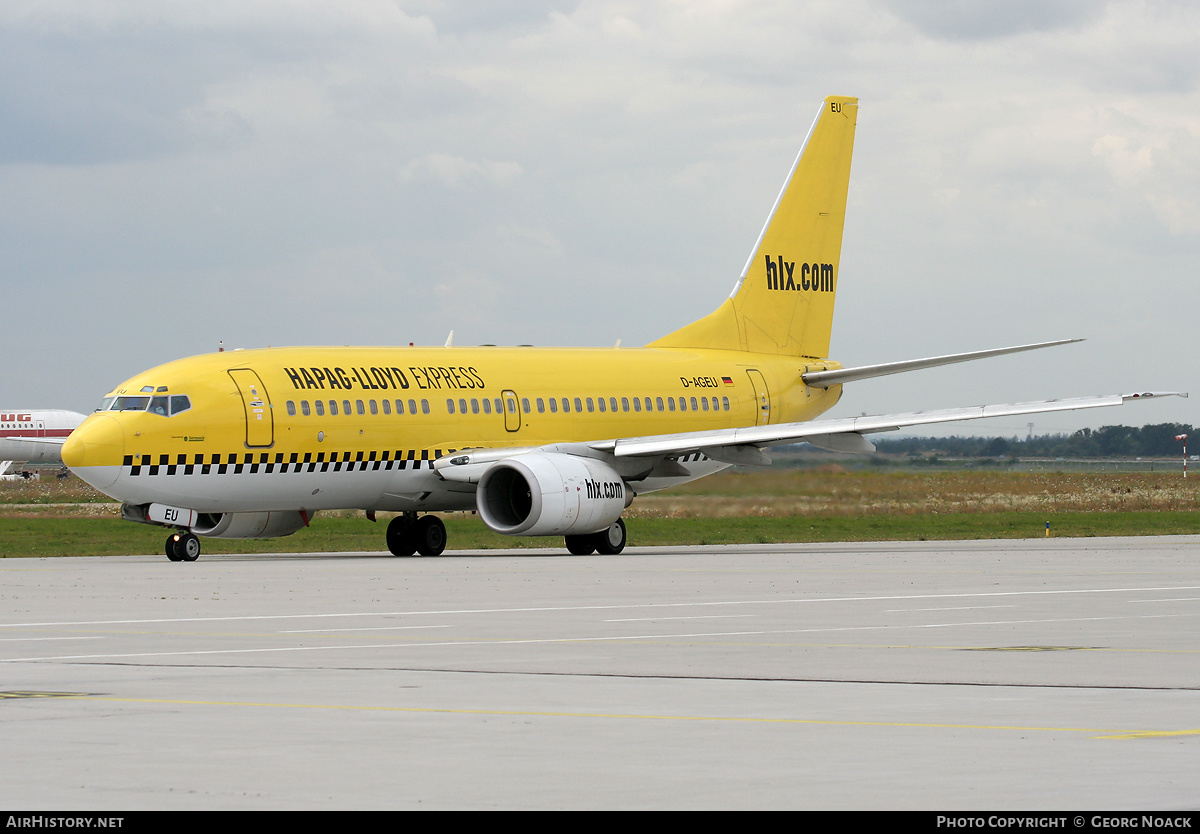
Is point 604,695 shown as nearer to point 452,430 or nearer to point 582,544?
point 452,430

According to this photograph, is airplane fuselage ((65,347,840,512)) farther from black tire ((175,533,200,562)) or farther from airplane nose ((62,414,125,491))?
black tire ((175,533,200,562))

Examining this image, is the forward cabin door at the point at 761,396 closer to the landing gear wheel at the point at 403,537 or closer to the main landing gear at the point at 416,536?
the main landing gear at the point at 416,536

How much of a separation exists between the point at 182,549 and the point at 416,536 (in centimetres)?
556

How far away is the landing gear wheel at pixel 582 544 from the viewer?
125ft

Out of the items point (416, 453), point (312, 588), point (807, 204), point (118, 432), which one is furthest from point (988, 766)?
point (807, 204)

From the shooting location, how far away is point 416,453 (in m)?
37.0

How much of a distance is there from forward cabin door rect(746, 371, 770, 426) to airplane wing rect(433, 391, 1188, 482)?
5998mm

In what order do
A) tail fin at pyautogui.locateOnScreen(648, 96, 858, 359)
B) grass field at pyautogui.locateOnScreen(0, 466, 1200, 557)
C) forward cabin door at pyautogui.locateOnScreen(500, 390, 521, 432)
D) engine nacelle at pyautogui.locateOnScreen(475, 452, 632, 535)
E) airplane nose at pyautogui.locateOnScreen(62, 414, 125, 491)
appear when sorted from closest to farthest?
1. airplane nose at pyautogui.locateOnScreen(62, 414, 125, 491)
2. engine nacelle at pyautogui.locateOnScreen(475, 452, 632, 535)
3. forward cabin door at pyautogui.locateOnScreen(500, 390, 521, 432)
4. grass field at pyautogui.locateOnScreen(0, 466, 1200, 557)
5. tail fin at pyautogui.locateOnScreen(648, 96, 858, 359)

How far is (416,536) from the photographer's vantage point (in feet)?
126

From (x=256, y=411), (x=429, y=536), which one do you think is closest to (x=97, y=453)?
(x=256, y=411)

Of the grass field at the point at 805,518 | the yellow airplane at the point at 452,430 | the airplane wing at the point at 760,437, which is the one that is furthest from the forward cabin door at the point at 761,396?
the airplane wing at the point at 760,437

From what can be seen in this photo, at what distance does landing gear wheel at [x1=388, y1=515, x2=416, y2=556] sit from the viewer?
38.3 metres

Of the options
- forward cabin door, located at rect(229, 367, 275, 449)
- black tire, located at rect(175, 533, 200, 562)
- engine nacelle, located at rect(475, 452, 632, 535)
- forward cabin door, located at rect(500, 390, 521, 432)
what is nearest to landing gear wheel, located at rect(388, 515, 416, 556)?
engine nacelle, located at rect(475, 452, 632, 535)

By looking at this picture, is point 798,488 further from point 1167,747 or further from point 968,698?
point 1167,747
